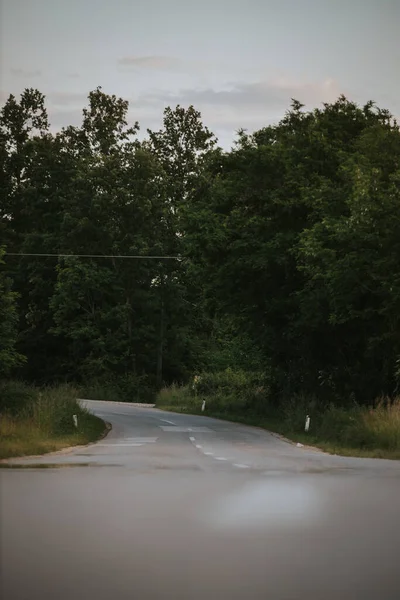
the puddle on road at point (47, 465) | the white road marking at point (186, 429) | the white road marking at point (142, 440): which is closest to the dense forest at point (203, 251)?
the white road marking at point (186, 429)

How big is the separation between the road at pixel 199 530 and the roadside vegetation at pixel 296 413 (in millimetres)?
4959

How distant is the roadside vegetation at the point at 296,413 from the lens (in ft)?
91.1

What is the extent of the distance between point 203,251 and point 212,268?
4.38ft

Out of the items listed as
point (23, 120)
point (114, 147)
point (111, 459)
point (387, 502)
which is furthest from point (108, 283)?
point (387, 502)

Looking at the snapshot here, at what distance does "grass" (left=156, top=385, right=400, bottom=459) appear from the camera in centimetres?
2725

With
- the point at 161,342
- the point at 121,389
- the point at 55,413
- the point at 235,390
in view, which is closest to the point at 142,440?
the point at 55,413

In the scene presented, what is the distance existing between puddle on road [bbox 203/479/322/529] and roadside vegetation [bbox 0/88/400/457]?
9885 mm

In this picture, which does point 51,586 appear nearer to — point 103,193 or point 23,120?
point 103,193

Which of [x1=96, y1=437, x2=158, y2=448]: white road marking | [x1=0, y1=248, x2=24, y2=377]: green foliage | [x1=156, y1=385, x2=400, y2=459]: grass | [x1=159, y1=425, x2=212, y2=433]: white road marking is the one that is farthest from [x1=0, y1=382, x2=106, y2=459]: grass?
[x1=0, y1=248, x2=24, y2=377]: green foliage

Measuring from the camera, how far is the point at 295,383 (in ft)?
153

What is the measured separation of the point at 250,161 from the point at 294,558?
120 ft

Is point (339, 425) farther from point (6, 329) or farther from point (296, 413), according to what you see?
point (6, 329)

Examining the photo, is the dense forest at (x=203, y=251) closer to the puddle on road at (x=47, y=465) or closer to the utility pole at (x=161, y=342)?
the utility pole at (x=161, y=342)

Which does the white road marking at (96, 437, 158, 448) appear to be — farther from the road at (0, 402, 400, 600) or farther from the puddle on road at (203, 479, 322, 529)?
the puddle on road at (203, 479, 322, 529)
